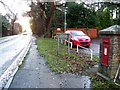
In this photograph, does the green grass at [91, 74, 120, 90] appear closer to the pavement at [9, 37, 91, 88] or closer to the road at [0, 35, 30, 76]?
the pavement at [9, 37, 91, 88]

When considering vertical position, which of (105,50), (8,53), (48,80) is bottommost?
(8,53)

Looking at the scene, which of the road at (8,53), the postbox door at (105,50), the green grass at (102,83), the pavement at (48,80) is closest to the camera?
the green grass at (102,83)

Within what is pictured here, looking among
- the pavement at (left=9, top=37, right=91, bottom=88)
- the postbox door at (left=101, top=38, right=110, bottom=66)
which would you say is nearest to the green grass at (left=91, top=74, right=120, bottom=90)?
the pavement at (left=9, top=37, right=91, bottom=88)

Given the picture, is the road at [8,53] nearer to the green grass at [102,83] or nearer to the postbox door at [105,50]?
the green grass at [102,83]

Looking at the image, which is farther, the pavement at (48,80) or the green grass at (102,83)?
the pavement at (48,80)

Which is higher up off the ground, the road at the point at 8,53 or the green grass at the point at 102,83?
the green grass at the point at 102,83

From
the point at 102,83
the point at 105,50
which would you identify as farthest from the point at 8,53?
the point at 102,83

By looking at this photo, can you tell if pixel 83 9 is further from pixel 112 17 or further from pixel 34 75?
pixel 34 75

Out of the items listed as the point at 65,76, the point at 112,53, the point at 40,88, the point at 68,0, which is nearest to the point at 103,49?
the point at 112,53

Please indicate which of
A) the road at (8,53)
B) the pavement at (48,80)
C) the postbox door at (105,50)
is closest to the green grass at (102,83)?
the pavement at (48,80)

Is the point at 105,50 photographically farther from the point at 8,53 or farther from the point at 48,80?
the point at 8,53

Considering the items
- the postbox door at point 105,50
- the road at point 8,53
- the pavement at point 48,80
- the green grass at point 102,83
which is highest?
the postbox door at point 105,50

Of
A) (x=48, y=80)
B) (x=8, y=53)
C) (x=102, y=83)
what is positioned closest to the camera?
(x=102, y=83)

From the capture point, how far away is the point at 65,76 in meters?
8.14
